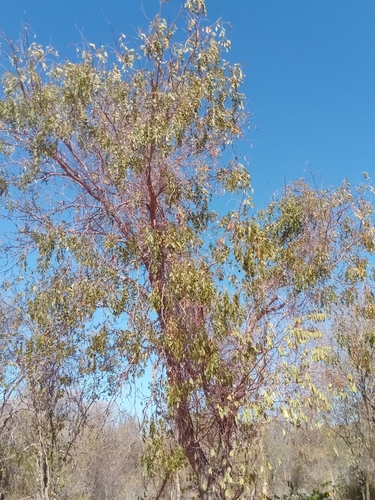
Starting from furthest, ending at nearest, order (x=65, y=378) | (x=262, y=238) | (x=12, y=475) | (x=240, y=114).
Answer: (x=12, y=475) → (x=65, y=378) → (x=240, y=114) → (x=262, y=238)

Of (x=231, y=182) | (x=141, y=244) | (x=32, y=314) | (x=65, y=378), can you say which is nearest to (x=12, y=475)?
(x=65, y=378)

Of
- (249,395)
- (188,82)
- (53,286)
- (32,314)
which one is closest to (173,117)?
(188,82)

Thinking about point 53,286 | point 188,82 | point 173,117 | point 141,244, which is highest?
point 188,82

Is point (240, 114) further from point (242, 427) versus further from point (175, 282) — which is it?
point (242, 427)

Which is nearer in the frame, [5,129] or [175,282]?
[175,282]

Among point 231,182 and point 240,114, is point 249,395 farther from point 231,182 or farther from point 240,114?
point 240,114

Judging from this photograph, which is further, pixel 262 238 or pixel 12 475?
pixel 12 475

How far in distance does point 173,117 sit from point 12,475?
39.5ft

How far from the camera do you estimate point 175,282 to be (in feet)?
19.2

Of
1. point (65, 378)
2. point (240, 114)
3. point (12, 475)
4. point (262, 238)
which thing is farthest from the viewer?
point (12, 475)

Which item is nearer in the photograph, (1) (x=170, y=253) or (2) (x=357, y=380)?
(1) (x=170, y=253)

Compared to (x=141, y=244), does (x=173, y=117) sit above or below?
above

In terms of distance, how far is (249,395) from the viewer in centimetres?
595

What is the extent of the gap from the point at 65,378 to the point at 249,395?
3549 mm
